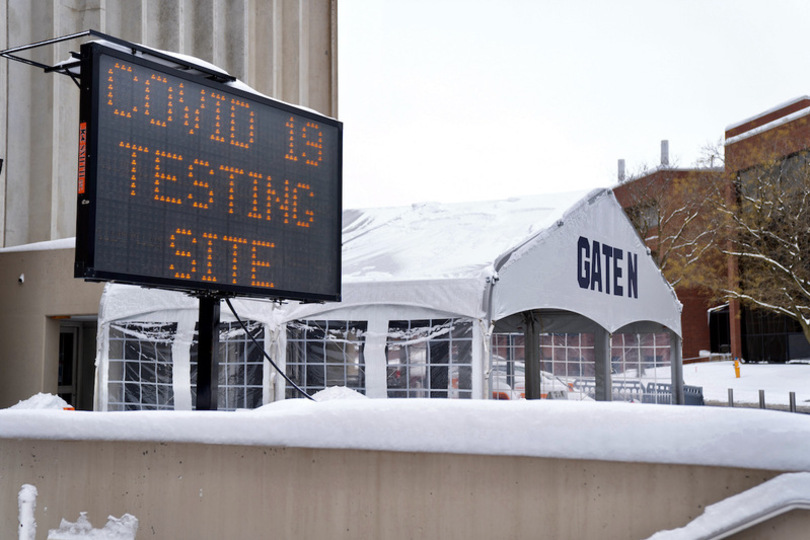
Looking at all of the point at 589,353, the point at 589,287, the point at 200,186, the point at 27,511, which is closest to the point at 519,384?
the point at 589,353

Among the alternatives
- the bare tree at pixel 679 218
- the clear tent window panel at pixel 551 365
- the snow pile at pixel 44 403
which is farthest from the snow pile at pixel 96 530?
the bare tree at pixel 679 218

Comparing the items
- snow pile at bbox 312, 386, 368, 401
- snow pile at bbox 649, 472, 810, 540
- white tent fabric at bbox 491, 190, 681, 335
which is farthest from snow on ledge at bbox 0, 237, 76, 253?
snow pile at bbox 649, 472, 810, 540

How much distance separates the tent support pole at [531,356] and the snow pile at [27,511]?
12.3 meters

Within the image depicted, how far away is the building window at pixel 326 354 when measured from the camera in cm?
1226

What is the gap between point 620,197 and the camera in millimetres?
52312

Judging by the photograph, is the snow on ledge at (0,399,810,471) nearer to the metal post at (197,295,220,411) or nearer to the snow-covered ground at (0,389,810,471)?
the snow-covered ground at (0,389,810,471)

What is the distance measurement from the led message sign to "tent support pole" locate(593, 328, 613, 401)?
7.95 meters

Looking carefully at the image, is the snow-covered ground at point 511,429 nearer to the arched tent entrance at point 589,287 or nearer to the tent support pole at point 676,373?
the arched tent entrance at point 589,287

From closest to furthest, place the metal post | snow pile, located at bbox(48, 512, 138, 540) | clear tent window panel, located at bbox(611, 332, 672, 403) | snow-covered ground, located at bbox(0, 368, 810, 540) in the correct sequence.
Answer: snow-covered ground, located at bbox(0, 368, 810, 540), snow pile, located at bbox(48, 512, 138, 540), the metal post, clear tent window panel, located at bbox(611, 332, 672, 403)

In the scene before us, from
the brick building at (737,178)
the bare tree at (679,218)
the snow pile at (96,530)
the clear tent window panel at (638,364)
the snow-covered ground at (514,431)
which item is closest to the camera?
the snow-covered ground at (514,431)

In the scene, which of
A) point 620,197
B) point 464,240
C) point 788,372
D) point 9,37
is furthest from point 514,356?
point 620,197

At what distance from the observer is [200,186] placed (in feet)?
22.7

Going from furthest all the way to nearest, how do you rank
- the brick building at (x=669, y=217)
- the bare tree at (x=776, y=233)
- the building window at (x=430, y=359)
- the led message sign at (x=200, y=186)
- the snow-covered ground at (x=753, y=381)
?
1. the brick building at (x=669, y=217)
2. the bare tree at (x=776, y=233)
3. the snow-covered ground at (x=753, y=381)
4. the building window at (x=430, y=359)
5. the led message sign at (x=200, y=186)

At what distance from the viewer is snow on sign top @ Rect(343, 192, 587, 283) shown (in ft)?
38.6
